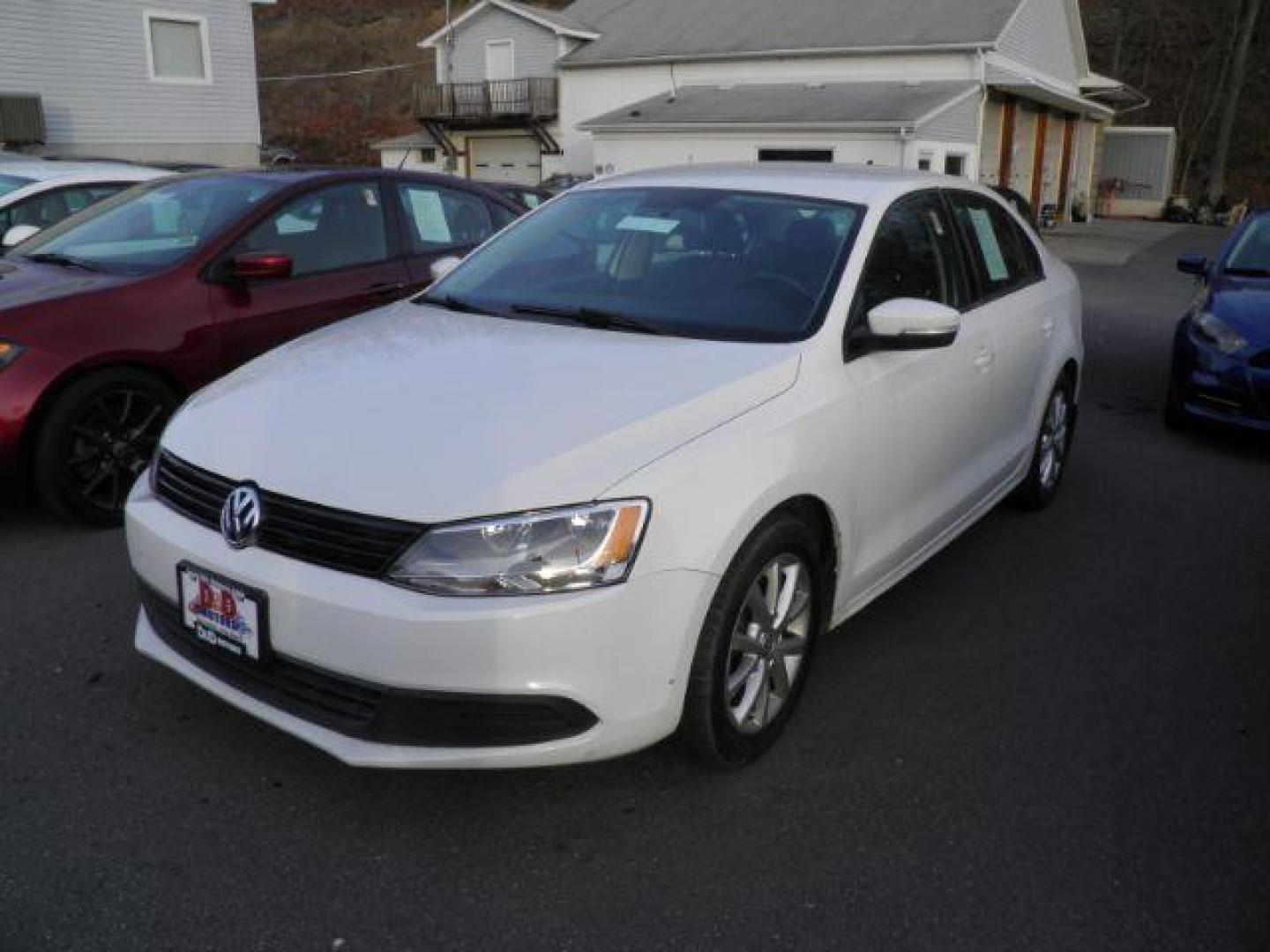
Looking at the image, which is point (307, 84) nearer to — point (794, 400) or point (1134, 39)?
point (1134, 39)

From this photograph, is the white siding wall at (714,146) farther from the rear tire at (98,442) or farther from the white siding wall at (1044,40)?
the rear tire at (98,442)

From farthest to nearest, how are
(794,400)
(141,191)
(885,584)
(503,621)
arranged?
(141,191), (885,584), (794,400), (503,621)

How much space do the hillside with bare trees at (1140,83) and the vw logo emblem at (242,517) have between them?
45074 mm

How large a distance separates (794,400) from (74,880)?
2130mm

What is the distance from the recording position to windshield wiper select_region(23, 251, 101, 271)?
5352mm

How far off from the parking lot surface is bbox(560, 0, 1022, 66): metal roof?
25.4 meters

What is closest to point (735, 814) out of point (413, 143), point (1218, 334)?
point (1218, 334)

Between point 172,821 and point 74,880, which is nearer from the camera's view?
point 74,880

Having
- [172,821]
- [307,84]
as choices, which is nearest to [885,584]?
[172,821]

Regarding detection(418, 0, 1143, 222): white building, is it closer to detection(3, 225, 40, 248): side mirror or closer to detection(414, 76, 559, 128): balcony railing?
detection(414, 76, 559, 128): balcony railing

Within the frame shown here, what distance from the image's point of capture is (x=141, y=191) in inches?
237

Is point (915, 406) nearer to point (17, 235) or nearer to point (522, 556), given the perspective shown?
point (522, 556)

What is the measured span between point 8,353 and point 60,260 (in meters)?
0.99

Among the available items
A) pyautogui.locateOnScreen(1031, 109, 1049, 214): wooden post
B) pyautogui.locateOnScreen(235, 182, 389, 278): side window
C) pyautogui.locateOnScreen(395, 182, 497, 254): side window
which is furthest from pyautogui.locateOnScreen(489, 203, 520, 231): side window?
pyautogui.locateOnScreen(1031, 109, 1049, 214): wooden post
